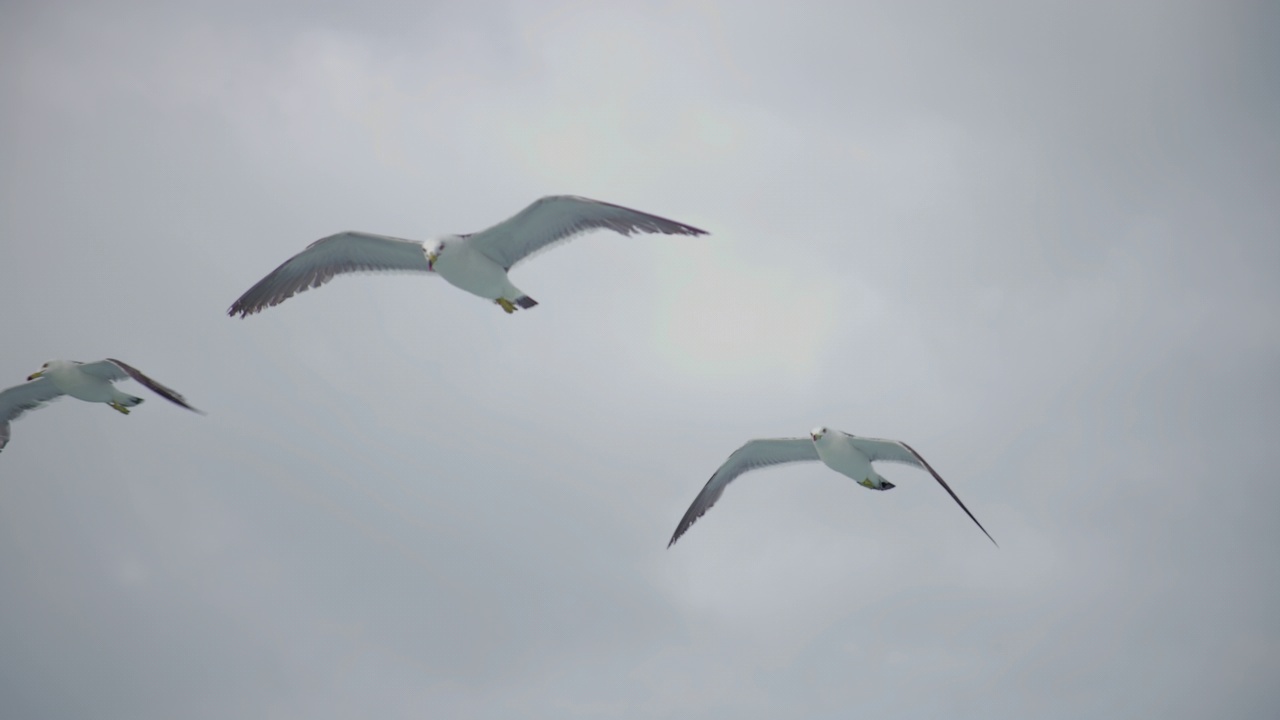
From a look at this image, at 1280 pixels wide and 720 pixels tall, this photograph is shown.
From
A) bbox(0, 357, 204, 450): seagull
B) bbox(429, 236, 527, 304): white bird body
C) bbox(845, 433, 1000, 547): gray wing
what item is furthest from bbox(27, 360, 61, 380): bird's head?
bbox(845, 433, 1000, 547): gray wing

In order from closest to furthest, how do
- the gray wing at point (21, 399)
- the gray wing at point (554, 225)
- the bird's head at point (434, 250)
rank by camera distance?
the gray wing at point (554, 225) → the bird's head at point (434, 250) → the gray wing at point (21, 399)

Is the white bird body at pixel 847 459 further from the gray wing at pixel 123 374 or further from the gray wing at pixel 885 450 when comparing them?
the gray wing at pixel 123 374

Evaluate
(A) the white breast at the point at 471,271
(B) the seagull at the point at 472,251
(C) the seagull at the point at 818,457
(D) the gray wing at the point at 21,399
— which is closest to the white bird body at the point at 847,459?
(C) the seagull at the point at 818,457

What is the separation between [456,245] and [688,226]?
195 inches

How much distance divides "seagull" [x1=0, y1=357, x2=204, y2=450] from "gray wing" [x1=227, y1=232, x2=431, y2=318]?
3843 mm

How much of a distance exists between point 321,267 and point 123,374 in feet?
21.5

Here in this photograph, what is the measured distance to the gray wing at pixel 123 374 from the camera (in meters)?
23.7

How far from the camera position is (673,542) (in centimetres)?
3067

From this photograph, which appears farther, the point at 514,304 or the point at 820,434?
the point at 820,434

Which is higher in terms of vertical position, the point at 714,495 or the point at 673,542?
the point at 714,495

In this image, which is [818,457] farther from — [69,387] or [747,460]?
[69,387]

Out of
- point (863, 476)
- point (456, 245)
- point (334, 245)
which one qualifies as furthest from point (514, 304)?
point (863, 476)

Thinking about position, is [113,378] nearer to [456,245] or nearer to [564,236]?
[456,245]

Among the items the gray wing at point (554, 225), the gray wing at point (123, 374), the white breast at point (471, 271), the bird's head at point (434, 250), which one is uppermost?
the gray wing at point (554, 225)
